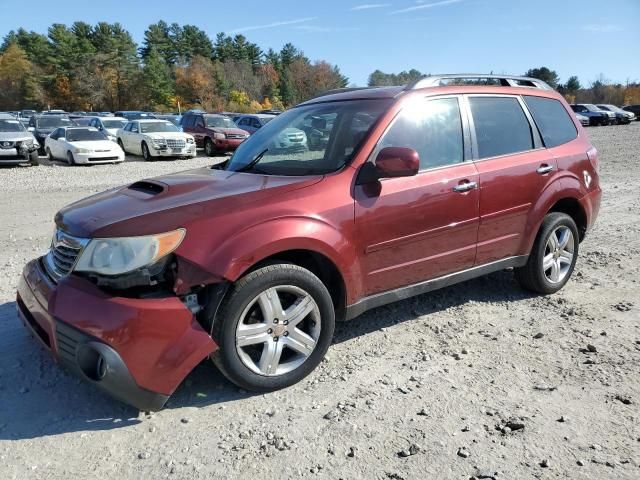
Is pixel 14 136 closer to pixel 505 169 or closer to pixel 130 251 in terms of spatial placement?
pixel 130 251

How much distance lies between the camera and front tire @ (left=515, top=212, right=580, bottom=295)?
14.5 ft

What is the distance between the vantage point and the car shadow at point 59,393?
2770 mm

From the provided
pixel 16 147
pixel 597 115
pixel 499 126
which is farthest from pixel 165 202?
pixel 597 115

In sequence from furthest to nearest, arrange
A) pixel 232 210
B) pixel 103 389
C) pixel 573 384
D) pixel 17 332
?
pixel 17 332
pixel 573 384
pixel 232 210
pixel 103 389

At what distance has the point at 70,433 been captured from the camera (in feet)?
8.82

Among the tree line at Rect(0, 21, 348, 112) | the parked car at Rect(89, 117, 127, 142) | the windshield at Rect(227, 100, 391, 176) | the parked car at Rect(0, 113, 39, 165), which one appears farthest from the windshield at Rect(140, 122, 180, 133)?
the tree line at Rect(0, 21, 348, 112)

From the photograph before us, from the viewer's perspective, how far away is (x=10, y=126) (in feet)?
53.0

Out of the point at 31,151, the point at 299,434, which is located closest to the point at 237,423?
the point at 299,434

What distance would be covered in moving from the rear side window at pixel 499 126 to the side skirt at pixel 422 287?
2.95 ft

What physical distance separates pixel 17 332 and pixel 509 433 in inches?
137

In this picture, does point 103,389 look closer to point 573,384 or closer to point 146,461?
point 146,461

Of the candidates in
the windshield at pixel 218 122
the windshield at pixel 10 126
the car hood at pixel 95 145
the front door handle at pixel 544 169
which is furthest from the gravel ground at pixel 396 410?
the windshield at pixel 218 122

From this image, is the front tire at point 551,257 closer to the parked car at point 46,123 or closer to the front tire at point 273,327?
the front tire at point 273,327

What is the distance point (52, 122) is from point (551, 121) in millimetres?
22378
